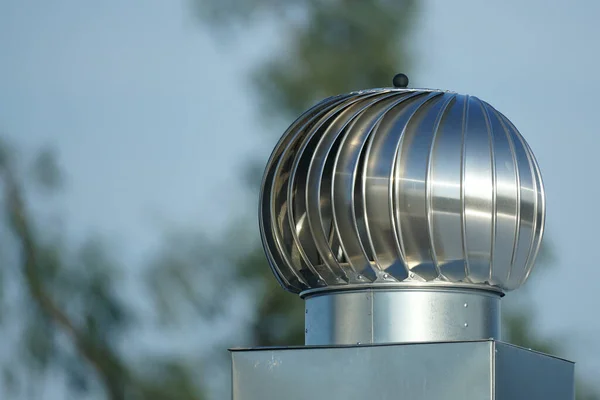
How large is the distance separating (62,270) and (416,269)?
8179 mm

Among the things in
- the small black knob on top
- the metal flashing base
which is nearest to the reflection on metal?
the metal flashing base

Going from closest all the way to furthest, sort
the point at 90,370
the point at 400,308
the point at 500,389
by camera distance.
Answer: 1. the point at 500,389
2. the point at 400,308
3. the point at 90,370

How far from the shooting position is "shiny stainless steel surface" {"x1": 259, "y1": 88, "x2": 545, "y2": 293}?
3.48 meters

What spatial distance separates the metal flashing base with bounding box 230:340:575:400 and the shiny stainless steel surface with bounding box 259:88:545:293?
25 cm

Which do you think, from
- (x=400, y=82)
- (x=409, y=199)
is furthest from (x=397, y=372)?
(x=400, y=82)

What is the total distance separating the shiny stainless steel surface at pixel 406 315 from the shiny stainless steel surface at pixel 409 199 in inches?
1.6

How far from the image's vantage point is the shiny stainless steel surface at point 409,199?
3484mm

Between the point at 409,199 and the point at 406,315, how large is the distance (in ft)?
1.14

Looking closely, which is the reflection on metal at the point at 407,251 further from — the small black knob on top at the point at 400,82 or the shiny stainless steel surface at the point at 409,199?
the small black knob on top at the point at 400,82

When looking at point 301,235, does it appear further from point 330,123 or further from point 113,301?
point 113,301

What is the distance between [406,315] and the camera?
140 inches

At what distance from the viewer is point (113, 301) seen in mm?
11117

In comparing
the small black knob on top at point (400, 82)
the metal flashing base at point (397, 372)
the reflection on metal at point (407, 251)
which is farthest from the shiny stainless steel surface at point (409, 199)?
the metal flashing base at point (397, 372)

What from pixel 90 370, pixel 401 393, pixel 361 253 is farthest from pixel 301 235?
pixel 90 370
